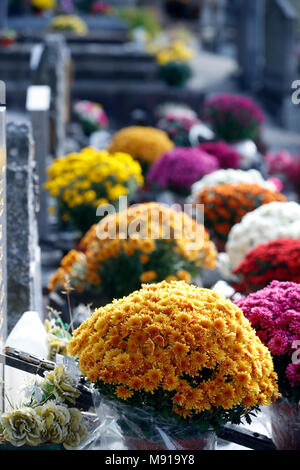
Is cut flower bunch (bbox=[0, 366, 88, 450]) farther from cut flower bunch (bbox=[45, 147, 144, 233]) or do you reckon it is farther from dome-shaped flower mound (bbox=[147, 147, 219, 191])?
dome-shaped flower mound (bbox=[147, 147, 219, 191])

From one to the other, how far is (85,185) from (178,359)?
481 cm

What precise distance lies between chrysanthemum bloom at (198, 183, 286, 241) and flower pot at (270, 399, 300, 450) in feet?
12.7

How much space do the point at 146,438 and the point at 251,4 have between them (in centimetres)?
1858

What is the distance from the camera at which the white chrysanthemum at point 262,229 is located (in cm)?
549

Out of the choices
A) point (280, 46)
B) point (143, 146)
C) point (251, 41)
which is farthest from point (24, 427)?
point (251, 41)

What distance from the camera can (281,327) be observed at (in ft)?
10.4

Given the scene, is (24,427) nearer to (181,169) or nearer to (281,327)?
(281,327)

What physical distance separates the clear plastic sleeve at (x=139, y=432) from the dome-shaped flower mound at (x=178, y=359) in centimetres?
5

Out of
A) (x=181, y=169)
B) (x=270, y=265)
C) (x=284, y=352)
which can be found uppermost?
(x=181, y=169)

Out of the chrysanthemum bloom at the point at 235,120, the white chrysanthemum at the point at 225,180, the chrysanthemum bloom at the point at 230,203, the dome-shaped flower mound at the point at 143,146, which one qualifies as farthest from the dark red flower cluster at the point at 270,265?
the chrysanthemum bloom at the point at 235,120

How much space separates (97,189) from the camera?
24.3ft

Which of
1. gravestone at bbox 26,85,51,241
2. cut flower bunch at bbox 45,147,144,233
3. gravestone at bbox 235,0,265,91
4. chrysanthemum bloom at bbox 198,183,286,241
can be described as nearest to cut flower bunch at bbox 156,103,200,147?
gravestone at bbox 26,85,51,241
